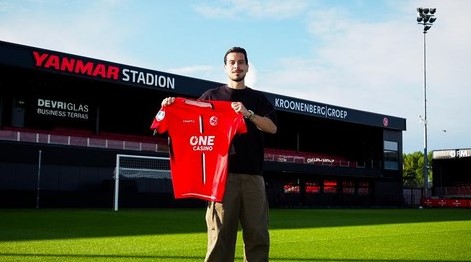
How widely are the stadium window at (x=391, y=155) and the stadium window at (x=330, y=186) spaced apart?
21.0 feet

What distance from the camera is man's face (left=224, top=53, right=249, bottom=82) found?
456 centimetres

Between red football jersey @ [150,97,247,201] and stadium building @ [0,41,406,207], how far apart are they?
857 inches

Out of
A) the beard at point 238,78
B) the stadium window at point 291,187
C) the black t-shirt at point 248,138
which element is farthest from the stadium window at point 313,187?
the beard at point 238,78

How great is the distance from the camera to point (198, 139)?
5.00 m

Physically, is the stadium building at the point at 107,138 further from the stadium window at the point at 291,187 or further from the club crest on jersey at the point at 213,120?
the club crest on jersey at the point at 213,120

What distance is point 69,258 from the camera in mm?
7324

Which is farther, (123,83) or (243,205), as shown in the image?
(123,83)

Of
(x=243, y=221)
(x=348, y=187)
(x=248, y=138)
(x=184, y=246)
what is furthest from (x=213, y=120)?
(x=348, y=187)

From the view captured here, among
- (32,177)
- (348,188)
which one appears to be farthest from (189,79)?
(348,188)

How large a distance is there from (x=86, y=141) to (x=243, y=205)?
24041mm

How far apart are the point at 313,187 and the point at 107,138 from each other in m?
17.2

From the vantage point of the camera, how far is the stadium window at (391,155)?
157 feet

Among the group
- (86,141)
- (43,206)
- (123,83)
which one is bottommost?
(43,206)

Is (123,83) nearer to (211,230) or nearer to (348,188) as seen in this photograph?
(348,188)
